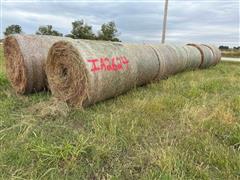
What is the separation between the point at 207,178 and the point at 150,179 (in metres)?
0.49

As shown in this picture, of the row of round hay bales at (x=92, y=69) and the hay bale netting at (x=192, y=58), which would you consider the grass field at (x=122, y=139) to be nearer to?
the row of round hay bales at (x=92, y=69)

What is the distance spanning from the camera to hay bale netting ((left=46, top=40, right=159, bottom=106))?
4156mm

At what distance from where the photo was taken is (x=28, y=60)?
4930 mm

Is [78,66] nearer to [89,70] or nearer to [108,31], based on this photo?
[89,70]

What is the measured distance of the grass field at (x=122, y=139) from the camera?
249 centimetres

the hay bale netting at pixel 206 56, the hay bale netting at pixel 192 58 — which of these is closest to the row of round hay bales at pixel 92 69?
the hay bale netting at pixel 192 58

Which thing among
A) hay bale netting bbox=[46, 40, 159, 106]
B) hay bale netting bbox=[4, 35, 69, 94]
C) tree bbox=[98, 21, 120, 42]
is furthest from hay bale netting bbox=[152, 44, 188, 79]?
tree bbox=[98, 21, 120, 42]

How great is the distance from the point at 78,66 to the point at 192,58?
5943mm

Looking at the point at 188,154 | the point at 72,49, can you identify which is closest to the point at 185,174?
the point at 188,154

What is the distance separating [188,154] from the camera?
2.79 metres

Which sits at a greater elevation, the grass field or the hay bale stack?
the hay bale stack

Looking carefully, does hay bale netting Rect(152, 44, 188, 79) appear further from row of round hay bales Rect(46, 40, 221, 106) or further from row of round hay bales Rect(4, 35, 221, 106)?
row of round hay bales Rect(46, 40, 221, 106)

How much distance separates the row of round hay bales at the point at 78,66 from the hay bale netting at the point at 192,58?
2983 mm

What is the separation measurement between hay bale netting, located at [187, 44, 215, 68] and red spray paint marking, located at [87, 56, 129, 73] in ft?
20.8
